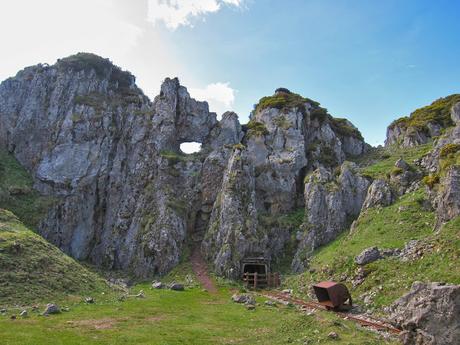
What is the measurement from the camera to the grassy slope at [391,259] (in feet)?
102

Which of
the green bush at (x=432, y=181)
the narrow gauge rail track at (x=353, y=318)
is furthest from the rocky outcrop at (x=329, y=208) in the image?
the green bush at (x=432, y=181)

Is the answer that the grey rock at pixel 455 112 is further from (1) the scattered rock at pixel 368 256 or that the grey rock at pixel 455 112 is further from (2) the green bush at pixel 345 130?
(1) the scattered rock at pixel 368 256

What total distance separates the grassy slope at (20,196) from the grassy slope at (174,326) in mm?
41854

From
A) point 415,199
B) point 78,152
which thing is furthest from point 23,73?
point 415,199

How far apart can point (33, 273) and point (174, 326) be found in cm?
1749

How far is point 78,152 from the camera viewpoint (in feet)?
278

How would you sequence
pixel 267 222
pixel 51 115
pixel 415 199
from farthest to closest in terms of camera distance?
pixel 51 115 < pixel 267 222 < pixel 415 199

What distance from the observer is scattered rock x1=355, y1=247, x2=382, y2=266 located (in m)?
38.8

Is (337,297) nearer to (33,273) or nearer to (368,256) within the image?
(368,256)

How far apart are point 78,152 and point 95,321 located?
6241cm

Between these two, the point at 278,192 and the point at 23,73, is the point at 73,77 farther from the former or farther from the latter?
the point at 278,192

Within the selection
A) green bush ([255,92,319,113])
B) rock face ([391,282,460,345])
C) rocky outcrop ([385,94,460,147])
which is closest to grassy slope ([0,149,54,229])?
green bush ([255,92,319,113])

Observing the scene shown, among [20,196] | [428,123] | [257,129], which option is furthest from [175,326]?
[428,123]

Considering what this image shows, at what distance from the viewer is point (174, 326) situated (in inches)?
1140
